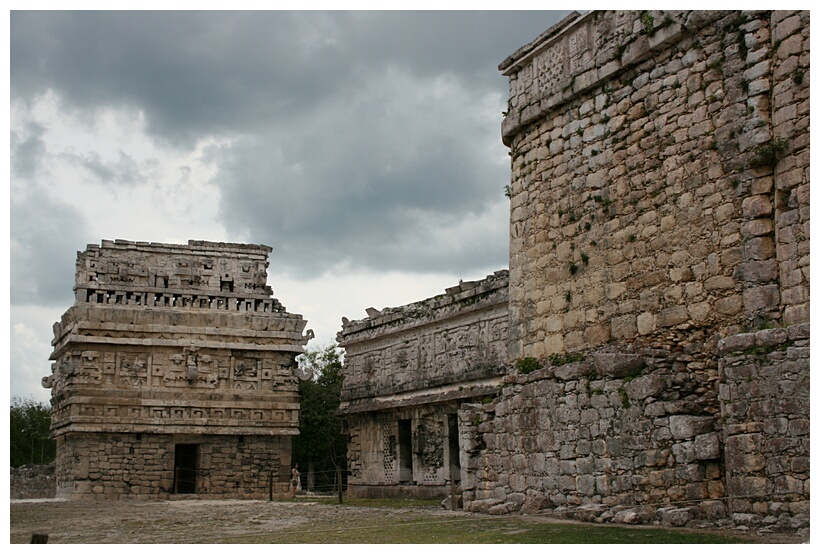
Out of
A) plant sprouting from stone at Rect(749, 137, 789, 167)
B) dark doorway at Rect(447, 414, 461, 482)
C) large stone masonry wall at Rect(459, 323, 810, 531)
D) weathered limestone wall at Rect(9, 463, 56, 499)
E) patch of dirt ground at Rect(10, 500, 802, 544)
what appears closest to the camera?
large stone masonry wall at Rect(459, 323, 810, 531)

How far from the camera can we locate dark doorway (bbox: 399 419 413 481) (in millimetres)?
21609

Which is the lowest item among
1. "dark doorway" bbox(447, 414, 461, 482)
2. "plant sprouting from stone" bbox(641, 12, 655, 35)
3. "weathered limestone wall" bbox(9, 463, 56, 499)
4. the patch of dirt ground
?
the patch of dirt ground

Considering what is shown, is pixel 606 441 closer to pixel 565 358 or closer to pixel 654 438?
pixel 654 438

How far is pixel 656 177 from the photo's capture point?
A: 1003 cm

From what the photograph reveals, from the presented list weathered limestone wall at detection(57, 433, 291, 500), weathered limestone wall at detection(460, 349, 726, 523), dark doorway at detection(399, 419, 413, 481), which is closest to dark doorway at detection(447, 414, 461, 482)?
dark doorway at detection(399, 419, 413, 481)

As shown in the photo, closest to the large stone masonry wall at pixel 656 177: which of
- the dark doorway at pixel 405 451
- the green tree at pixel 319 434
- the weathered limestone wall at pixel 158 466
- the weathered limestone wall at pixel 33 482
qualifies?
the dark doorway at pixel 405 451

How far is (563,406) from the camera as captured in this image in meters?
10.2

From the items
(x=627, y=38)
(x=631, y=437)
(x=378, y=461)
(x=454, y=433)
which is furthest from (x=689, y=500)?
(x=378, y=461)

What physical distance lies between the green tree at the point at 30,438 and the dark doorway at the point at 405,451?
24.0m

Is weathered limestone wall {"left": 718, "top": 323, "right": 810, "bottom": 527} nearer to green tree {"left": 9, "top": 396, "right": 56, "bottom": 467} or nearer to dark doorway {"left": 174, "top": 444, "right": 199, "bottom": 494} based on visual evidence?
dark doorway {"left": 174, "top": 444, "right": 199, "bottom": 494}

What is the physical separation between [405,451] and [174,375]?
6124 millimetres

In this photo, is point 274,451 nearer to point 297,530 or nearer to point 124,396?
point 124,396

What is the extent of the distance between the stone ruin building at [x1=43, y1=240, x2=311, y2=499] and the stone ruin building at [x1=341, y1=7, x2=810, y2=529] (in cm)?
1204
